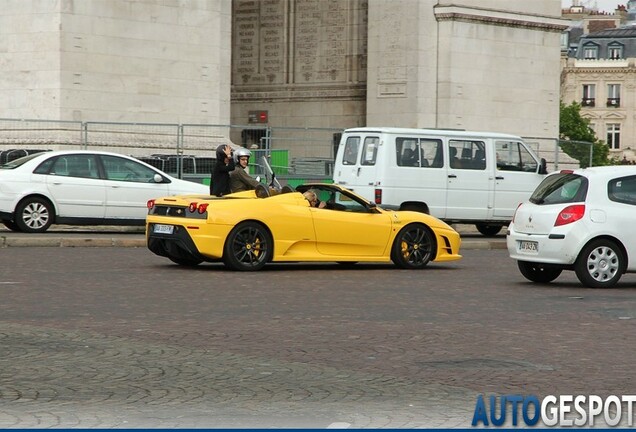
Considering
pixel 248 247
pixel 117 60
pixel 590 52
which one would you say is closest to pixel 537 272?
pixel 248 247

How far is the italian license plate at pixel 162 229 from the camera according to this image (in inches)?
698

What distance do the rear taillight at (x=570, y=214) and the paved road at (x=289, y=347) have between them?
Answer: 77 cm

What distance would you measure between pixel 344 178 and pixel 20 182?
225 inches

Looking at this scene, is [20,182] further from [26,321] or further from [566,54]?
[566,54]

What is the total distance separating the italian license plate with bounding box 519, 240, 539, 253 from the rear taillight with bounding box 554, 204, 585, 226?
38 centimetres

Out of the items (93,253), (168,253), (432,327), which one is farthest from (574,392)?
(93,253)

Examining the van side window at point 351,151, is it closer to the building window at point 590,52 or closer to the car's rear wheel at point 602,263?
the car's rear wheel at point 602,263

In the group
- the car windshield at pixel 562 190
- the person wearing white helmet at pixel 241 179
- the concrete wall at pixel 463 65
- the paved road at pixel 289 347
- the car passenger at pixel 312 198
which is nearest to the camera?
the paved road at pixel 289 347

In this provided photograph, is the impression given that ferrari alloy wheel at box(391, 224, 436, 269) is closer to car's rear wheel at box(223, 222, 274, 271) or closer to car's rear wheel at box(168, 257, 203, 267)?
car's rear wheel at box(223, 222, 274, 271)

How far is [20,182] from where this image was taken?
23344mm

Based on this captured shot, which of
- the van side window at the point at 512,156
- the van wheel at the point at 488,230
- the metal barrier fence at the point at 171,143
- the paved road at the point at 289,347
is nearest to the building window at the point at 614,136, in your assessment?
the metal barrier fence at the point at 171,143

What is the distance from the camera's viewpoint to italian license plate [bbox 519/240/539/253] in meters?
16.6

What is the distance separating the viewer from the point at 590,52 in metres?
126

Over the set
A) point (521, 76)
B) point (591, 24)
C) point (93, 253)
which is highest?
point (591, 24)
